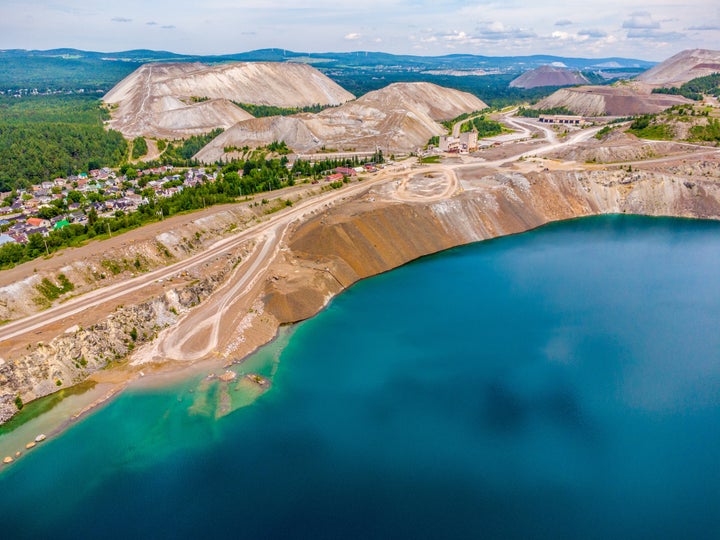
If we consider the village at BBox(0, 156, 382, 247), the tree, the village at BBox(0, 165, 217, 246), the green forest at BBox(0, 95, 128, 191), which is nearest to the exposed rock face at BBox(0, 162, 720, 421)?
the village at BBox(0, 156, 382, 247)

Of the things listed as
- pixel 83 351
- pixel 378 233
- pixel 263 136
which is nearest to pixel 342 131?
pixel 263 136

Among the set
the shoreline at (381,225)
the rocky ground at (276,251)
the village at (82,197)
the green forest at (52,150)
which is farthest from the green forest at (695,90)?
the green forest at (52,150)

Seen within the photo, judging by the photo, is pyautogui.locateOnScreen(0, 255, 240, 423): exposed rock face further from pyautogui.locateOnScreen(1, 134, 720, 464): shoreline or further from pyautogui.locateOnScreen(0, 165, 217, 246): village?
pyautogui.locateOnScreen(0, 165, 217, 246): village

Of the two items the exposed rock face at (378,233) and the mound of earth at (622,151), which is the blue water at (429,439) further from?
the mound of earth at (622,151)

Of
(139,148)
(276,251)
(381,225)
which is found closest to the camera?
(276,251)

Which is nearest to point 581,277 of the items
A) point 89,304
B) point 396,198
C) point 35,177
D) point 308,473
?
point 396,198

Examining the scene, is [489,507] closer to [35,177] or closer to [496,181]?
[496,181]

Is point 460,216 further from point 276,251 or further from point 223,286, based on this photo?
point 223,286
